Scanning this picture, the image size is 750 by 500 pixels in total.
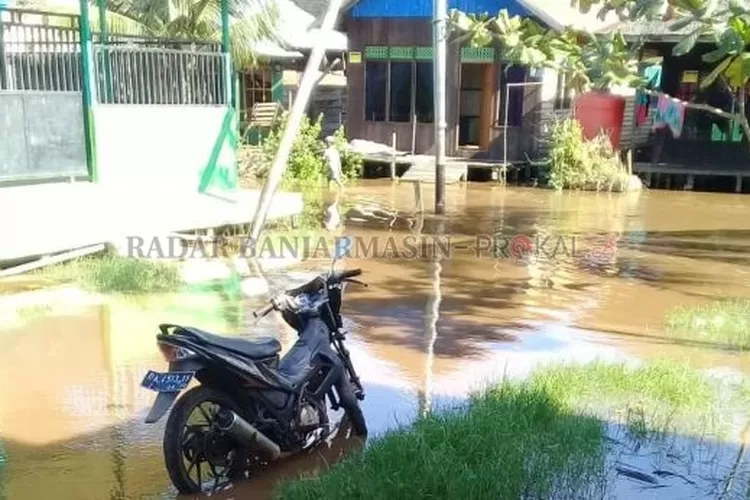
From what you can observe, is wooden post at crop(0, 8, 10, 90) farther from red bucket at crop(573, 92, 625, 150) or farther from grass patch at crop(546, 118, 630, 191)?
red bucket at crop(573, 92, 625, 150)

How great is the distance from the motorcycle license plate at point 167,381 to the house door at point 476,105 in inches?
723

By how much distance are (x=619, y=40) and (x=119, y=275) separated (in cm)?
617

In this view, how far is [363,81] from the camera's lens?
23.2 m

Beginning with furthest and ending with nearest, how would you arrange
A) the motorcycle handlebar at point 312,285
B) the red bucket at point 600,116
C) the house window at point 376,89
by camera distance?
the house window at point 376,89 → the red bucket at point 600,116 → the motorcycle handlebar at point 312,285

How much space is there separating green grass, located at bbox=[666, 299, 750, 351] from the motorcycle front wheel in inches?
183

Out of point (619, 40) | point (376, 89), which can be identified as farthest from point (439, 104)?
point (619, 40)

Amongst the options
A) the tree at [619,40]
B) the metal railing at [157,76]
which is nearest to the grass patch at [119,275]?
the metal railing at [157,76]

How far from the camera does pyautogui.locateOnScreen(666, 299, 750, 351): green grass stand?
7.43 metres

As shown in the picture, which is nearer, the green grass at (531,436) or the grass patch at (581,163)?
the green grass at (531,436)

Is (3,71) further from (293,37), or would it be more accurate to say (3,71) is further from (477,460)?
(293,37)

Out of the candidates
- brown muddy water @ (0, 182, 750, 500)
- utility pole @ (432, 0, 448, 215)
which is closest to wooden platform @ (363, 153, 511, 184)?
utility pole @ (432, 0, 448, 215)

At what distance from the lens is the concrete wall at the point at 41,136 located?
38.0 ft

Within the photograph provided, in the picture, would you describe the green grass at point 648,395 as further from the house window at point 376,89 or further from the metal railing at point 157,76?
the house window at point 376,89

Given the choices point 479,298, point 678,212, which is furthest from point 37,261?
point 678,212
